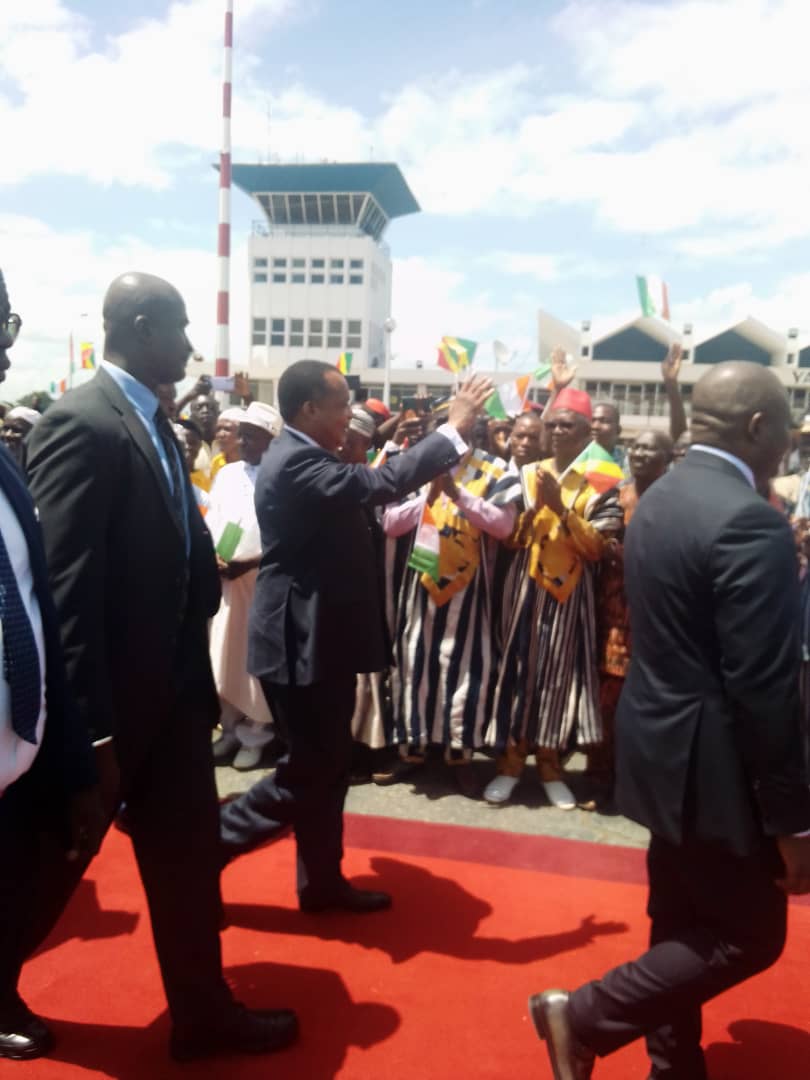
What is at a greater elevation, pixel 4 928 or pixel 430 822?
pixel 4 928

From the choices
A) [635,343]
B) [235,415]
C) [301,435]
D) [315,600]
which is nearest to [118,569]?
[315,600]

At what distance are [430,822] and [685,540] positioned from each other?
238 centimetres

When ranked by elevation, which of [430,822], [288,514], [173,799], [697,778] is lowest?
[430,822]

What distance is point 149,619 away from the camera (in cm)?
192

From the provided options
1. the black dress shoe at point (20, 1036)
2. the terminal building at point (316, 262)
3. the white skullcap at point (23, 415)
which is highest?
the terminal building at point (316, 262)

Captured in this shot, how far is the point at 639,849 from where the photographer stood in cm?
347

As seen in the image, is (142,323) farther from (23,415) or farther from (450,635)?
(23,415)

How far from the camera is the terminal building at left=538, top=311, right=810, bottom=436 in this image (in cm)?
3728

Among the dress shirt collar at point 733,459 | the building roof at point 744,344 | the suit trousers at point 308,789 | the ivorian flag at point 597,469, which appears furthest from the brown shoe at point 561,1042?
the building roof at point 744,344

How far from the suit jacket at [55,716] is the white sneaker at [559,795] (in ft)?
8.95

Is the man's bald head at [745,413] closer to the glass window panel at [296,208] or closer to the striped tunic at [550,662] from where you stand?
the striped tunic at [550,662]

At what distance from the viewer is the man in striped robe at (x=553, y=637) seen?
152 inches

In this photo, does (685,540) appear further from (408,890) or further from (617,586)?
(617,586)

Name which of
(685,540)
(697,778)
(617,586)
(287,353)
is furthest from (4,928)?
(287,353)
